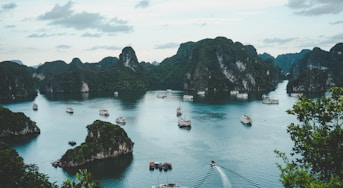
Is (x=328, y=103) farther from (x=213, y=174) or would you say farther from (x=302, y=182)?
(x=213, y=174)

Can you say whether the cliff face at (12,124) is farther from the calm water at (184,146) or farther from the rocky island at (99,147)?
the rocky island at (99,147)

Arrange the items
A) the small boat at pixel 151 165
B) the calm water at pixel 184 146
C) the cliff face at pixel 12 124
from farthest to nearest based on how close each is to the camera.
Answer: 1. the cliff face at pixel 12 124
2. the small boat at pixel 151 165
3. the calm water at pixel 184 146

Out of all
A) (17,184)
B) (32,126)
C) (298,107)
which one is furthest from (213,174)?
(32,126)

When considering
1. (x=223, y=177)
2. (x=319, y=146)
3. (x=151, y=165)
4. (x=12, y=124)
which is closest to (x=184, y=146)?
(x=151, y=165)

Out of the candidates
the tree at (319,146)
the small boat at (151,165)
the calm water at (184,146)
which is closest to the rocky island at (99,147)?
the calm water at (184,146)

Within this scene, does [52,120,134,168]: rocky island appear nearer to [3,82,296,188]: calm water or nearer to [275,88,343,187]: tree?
[3,82,296,188]: calm water

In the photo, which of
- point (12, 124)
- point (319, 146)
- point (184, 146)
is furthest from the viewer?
point (12, 124)

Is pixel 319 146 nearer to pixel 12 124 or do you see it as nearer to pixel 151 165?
pixel 151 165

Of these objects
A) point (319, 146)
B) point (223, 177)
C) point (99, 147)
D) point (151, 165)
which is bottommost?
point (223, 177)
